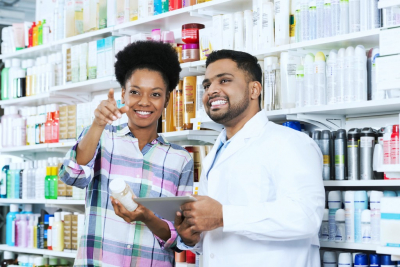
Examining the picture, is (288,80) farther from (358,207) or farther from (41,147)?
(41,147)

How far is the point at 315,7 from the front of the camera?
273 cm

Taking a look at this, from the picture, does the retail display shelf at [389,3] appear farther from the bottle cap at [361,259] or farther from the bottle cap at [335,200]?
the bottle cap at [361,259]

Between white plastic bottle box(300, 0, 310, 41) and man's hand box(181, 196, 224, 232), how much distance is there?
115 cm

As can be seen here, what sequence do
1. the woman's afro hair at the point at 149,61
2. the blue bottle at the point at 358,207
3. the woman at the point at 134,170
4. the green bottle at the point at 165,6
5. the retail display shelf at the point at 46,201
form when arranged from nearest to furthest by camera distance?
the woman at the point at 134,170
the woman's afro hair at the point at 149,61
the blue bottle at the point at 358,207
the green bottle at the point at 165,6
the retail display shelf at the point at 46,201

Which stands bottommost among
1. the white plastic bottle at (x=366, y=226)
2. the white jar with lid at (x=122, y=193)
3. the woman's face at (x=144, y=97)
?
the white plastic bottle at (x=366, y=226)

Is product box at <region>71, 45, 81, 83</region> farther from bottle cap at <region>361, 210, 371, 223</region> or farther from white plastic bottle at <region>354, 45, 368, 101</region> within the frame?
bottle cap at <region>361, 210, 371, 223</region>

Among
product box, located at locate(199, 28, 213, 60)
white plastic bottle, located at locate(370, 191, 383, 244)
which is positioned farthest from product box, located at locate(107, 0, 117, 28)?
white plastic bottle, located at locate(370, 191, 383, 244)

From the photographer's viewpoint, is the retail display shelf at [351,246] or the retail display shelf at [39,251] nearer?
the retail display shelf at [351,246]

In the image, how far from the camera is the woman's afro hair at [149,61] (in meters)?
2.42

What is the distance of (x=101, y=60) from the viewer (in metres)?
3.87

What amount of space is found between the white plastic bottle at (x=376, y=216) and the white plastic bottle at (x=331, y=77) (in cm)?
45

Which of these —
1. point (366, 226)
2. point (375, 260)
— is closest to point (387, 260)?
point (375, 260)

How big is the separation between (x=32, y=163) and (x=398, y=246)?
3059 mm

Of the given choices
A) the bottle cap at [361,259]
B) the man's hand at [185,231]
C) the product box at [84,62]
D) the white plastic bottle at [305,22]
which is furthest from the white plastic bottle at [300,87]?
the product box at [84,62]
